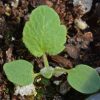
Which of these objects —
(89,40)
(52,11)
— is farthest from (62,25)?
(89,40)

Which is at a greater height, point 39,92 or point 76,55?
point 76,55

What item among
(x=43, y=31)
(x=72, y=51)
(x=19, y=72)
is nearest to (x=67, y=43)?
(x=72, y=51)

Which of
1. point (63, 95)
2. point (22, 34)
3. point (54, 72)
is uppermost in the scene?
point (22, 34)

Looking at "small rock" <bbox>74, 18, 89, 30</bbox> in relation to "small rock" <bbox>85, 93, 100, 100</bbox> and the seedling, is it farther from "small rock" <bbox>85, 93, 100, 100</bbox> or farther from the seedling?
"small rock" <bbox>85, 93, 100, 100</bbox>

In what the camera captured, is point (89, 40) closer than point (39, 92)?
No

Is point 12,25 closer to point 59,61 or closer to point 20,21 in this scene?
point 20,21

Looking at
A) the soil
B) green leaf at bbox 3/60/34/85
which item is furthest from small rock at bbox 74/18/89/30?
green leaf at bbox 3/60/34/85
